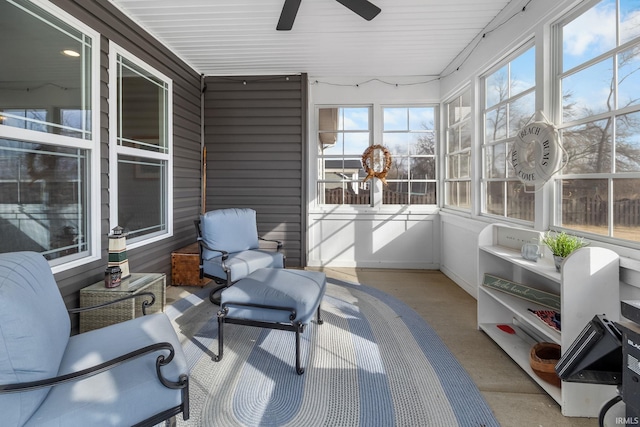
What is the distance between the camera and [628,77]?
1805 mm

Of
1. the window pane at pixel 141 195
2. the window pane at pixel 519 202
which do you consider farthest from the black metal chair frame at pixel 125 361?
the window pane at pixel 519 202

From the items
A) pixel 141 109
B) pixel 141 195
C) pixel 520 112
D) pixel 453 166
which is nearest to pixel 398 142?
pixel 453 166

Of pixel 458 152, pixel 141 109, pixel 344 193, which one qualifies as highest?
pixel 141 109

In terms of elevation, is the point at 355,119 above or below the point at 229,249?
above

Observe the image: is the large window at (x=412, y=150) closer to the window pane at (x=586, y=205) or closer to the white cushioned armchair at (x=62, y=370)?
the window pane at (x=586, y=205)

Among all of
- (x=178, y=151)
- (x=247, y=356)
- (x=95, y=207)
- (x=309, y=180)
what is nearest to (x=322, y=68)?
(x=309, y=180)

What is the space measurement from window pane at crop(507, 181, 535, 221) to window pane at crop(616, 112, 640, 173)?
0.80 metres

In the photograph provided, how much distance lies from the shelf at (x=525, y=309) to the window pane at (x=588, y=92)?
4.39ft

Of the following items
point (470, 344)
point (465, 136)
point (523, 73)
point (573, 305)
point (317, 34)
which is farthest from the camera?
point (465, 136)

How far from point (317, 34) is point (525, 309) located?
331cm

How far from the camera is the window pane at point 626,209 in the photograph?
1.77 metres

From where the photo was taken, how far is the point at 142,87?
344 cm

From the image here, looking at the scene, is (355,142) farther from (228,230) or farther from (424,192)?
(228,230)

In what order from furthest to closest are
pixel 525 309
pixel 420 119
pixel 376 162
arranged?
pixel 420 119 → pixel 376 162 → pixel 525 309
